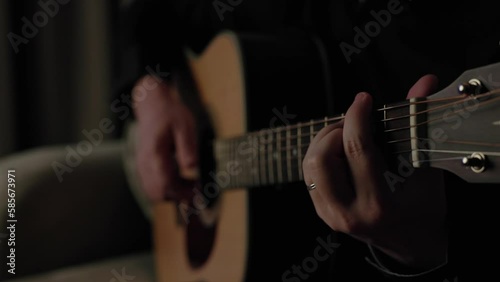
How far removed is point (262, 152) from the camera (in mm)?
673

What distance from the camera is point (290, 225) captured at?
2.38 ft

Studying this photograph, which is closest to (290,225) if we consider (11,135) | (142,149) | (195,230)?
(195,230)

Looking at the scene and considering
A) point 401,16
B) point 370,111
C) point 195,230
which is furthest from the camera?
point 195,230

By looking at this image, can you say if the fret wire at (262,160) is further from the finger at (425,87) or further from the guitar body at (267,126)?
the finger at (425,87)

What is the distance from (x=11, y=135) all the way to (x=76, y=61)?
24 centimetres

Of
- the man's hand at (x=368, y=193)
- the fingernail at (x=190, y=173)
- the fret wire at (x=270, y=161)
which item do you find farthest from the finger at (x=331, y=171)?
the fingernail at (x=190, y=173)

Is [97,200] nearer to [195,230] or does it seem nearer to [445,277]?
[195,230]

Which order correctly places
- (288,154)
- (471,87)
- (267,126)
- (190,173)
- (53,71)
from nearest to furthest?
1. (471,87)
2. (288,154)
3. (267,126)
4. (190,173)
5. (53,71)

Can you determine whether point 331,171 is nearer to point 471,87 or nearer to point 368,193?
point 368,193

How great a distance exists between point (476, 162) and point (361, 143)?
10 cm

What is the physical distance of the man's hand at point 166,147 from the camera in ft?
2.90

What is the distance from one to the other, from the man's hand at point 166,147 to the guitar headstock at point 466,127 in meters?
0.46

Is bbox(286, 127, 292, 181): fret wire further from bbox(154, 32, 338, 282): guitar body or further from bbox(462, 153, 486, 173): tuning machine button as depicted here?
bbox(462, 153, 486, 173): tuning machine button

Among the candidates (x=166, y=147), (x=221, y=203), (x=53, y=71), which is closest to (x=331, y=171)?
(x=221, y=203)
